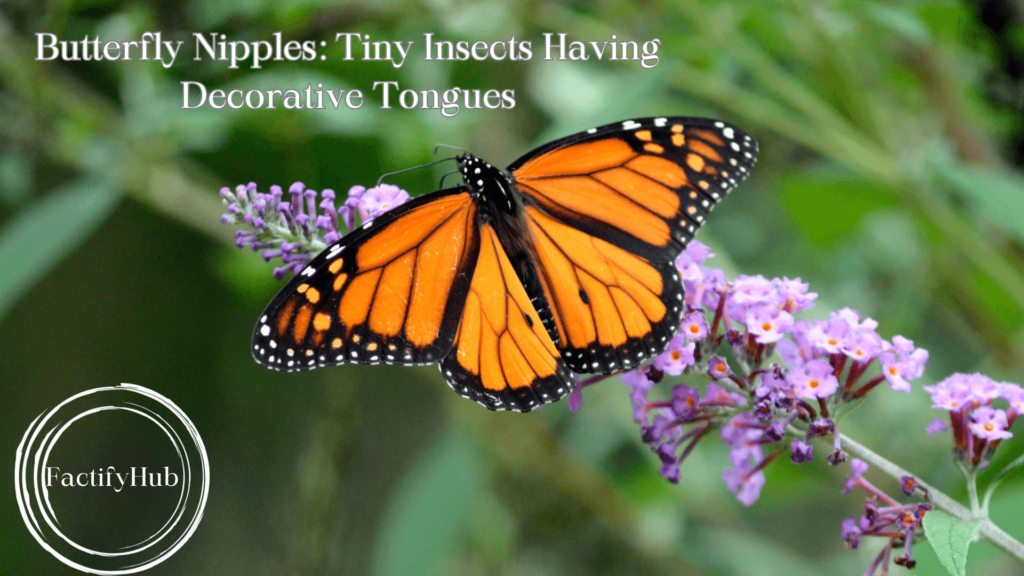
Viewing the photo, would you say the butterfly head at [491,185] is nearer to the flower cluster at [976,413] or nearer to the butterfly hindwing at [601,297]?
the butterfly hindwing at [601,297]

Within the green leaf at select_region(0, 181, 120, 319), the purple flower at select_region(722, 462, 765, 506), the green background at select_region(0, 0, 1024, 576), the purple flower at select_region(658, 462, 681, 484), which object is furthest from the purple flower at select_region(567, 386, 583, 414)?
the green leaf at select_region(0, 181, 120, 319)

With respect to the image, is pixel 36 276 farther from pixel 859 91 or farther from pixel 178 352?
pixel 859 91

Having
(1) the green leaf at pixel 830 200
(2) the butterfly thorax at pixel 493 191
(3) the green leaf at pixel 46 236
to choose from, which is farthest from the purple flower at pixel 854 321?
(3) the green leaf at pixel 46 236

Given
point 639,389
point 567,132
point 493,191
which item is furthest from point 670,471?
point 567,132

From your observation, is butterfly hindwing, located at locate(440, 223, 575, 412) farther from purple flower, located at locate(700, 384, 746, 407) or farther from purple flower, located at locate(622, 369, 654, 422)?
purple flower, located at locate(700, 384, 746, 407)

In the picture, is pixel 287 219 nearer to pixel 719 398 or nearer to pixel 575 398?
pixel 575 398

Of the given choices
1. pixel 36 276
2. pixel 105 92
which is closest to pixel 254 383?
pixel 105 92
